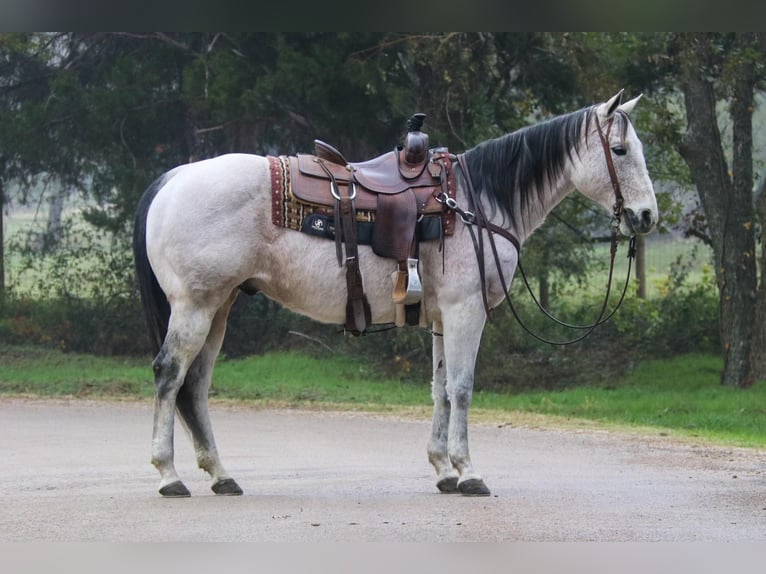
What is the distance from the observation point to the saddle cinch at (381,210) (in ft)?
25.1

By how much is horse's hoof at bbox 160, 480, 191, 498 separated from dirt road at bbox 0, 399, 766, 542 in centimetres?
6

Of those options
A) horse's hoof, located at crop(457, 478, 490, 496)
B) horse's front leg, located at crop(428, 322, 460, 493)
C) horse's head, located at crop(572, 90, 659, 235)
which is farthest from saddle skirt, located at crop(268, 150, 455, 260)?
horse's hoof, located at crop(457, 478, 490, 496)

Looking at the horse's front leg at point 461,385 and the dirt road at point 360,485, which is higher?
the horse's front leg at point 461,385

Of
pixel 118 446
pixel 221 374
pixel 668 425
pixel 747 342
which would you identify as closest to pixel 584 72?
pixel 747 342

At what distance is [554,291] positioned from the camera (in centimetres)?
1623

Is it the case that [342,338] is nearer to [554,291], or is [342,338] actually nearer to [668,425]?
[554,291]

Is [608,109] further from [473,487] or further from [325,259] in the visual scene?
[473,487]

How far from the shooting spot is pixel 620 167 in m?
7.81

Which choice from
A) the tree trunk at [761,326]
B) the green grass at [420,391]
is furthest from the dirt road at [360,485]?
the tree trunk at [761,326]

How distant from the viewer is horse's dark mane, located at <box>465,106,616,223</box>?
26.2 feet

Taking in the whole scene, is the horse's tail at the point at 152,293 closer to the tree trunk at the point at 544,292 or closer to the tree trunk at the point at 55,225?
the tree trunk at the point at 544,292

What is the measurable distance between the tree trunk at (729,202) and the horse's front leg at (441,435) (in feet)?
23.5

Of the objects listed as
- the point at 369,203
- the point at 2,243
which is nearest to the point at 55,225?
the point at 2,243

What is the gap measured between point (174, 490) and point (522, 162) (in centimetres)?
290
